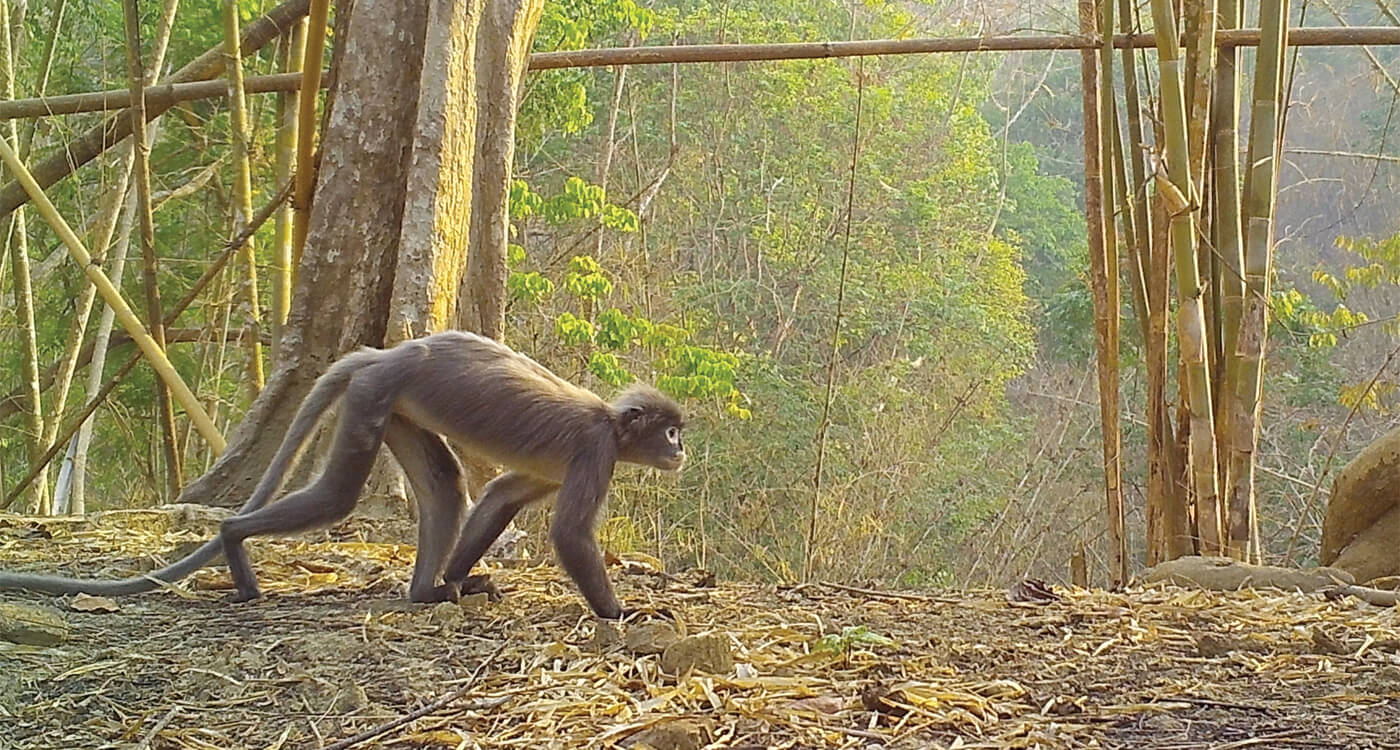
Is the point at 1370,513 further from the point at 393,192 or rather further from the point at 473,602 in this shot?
the point at 393,192

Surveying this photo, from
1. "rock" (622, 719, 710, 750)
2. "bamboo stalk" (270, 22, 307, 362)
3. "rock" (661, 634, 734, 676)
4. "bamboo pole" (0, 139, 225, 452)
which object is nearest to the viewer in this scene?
"rock" (622, 719, 710, 750)

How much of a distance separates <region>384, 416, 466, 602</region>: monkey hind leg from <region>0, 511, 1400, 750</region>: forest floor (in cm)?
20

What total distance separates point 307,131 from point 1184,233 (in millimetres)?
3510

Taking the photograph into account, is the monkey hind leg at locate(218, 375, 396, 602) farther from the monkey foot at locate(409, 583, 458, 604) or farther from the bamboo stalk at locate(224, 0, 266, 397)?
the bamboo stalk at locate(224, 0, 266, 397)

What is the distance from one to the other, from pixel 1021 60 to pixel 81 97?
68.0 ft

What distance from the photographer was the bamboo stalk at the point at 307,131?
545 centimetres

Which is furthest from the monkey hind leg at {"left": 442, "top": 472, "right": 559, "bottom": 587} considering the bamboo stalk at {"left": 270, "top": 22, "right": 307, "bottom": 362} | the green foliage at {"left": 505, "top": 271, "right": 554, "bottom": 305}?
the green foliage at {"left": 505, "top": 271, "right": 554, "bottom": 305}

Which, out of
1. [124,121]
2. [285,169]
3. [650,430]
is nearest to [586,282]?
[124,121]

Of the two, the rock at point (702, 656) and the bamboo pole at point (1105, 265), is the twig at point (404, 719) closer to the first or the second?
the rock at point (702, 656)

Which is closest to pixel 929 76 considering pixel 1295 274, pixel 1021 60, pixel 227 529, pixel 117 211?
pixel 1021 60

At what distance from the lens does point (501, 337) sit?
5680 millimetres

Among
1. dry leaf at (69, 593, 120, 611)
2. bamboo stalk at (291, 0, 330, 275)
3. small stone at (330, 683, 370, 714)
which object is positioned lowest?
dry leaf at (69, 593, 120, 611)

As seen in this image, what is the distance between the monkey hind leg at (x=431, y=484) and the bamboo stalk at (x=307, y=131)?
1640 mm

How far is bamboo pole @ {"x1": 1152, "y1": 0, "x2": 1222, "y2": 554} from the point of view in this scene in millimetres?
4602
